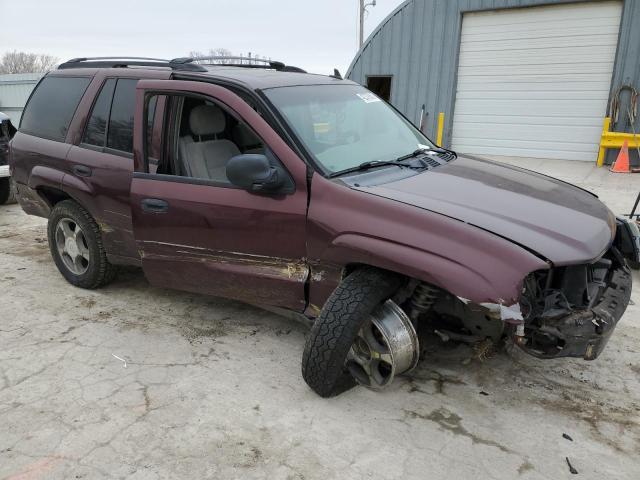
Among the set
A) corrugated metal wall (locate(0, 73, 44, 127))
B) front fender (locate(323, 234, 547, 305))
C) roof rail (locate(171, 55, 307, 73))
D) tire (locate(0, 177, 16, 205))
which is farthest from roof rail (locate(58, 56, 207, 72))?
corrugated metal wall (locate(0, 73, 44, 127))

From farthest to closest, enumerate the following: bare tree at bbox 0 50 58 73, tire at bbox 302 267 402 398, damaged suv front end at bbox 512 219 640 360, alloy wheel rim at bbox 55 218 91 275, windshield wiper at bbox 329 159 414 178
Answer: bare tree at bbox 0 50 58 73, alloy wheel rim at bbox 55 218 91 275, windshield wiper at bbox 329 159 414 178, tire at bbox 302 267 402 398, damaged suv front end at bbox 512 219 640 360

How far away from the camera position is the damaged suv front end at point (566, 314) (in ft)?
8.44

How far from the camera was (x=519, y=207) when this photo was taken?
2.91m

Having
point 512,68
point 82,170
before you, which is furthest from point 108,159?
point 512,68

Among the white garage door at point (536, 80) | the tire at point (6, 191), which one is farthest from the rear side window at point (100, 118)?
the white garage door at point (536, 80)

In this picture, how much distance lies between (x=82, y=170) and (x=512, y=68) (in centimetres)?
1094

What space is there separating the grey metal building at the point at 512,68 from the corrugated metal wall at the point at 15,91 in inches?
537

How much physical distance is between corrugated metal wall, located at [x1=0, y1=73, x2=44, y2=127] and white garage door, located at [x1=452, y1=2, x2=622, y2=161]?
53.5 feet

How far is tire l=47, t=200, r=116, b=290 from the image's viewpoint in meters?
4.26

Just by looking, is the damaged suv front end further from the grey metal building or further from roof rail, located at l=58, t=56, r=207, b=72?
the grey metal building

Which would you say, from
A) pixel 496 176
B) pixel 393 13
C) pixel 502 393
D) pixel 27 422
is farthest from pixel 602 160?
pixel 27 422

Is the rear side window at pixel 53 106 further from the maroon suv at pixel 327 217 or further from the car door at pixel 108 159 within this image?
the car door at pixel 108 159

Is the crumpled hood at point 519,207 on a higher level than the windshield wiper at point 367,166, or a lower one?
lower

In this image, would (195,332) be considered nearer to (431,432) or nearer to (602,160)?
(431,432)
